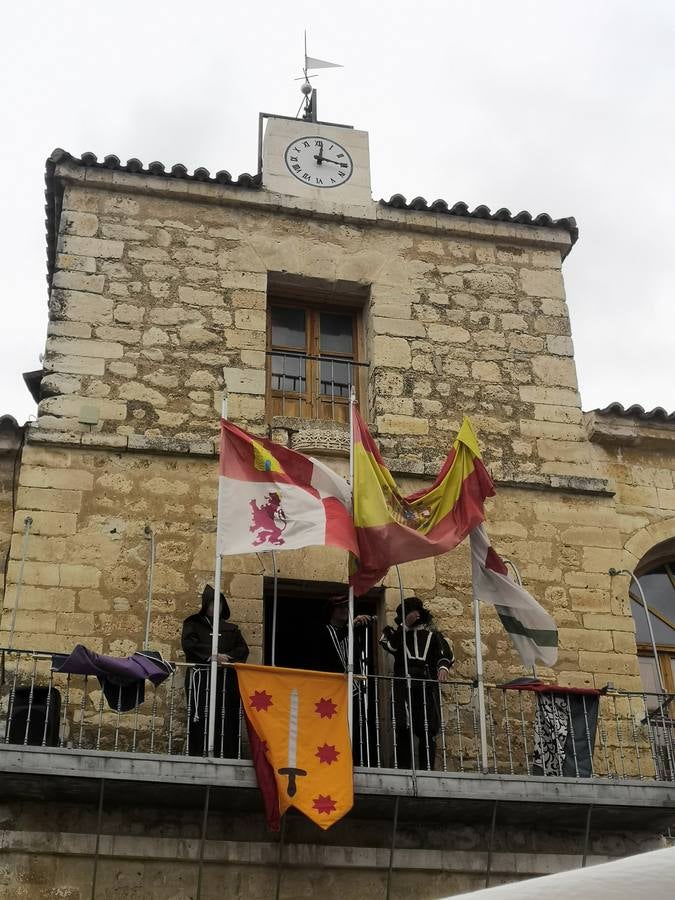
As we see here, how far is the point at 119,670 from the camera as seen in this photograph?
763 cm

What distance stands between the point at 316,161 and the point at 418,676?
542 cm

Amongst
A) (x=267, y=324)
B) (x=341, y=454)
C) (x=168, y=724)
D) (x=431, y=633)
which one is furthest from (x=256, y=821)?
(x=267, y=324)

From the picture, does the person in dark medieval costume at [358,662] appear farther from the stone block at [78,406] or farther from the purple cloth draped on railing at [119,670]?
the stone block at [78,406]

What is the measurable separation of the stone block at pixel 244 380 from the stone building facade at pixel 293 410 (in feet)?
0.06

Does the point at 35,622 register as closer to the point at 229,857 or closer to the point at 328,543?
the point at 229,857

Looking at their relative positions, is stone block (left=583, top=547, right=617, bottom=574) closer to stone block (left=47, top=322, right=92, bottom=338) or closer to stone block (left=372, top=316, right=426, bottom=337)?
stone block (left=372, top=316, right=426, bottom=337)

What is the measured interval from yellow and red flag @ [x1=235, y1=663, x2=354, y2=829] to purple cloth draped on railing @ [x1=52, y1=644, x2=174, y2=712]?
0.57m

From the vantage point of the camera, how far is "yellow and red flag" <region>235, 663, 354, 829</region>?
7438 millimetres

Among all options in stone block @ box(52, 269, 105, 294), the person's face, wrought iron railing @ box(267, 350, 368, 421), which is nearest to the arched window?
the person's face

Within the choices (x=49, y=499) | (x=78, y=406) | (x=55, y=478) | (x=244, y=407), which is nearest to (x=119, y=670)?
(x=49, y=499)

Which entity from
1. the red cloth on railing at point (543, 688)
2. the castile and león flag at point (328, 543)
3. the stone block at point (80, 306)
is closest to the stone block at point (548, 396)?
the castile and león flag at point (328, 543)

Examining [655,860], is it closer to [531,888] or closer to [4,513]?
[531,888]

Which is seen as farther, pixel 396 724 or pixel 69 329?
pixel 69 329

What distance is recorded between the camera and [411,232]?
11266 mm
